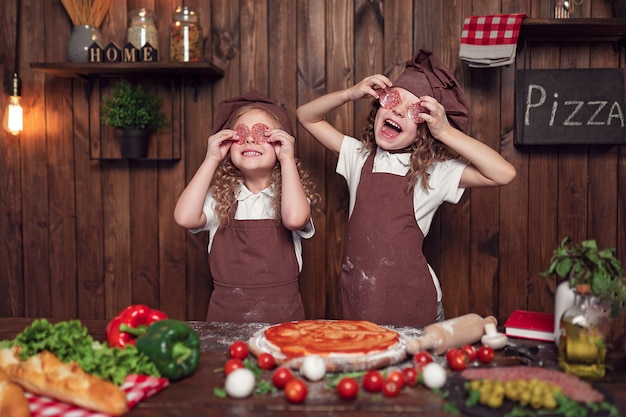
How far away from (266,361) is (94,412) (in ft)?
1.34

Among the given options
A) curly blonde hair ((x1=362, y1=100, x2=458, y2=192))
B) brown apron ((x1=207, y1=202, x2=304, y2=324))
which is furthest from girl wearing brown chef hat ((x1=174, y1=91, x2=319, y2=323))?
curly blonde hair ((x1=362, y1=100, x2=458, y2=192))

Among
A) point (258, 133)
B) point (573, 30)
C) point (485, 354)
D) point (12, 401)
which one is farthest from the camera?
point (573, 30)

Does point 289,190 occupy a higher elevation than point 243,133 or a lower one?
lower

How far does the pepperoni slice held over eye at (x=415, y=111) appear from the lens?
237cm

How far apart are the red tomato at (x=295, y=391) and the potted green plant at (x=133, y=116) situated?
1.88m

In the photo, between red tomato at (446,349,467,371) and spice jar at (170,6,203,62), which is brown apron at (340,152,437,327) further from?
spice jar at (170,6,203,62)

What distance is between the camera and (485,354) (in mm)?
1593

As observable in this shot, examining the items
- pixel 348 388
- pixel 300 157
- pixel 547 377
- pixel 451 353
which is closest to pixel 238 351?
pixel 348 388

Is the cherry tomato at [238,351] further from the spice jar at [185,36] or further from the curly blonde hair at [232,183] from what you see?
the spice jar at [185,36]

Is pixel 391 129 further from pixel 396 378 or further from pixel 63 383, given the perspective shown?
pixel 63 383

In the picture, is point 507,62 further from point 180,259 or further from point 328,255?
point 180,259

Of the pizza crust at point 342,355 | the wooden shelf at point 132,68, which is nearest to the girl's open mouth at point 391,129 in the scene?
the wooden shelf at point 132,68

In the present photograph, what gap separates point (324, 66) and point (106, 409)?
208 centimetres

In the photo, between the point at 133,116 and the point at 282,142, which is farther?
the point at 133,116
